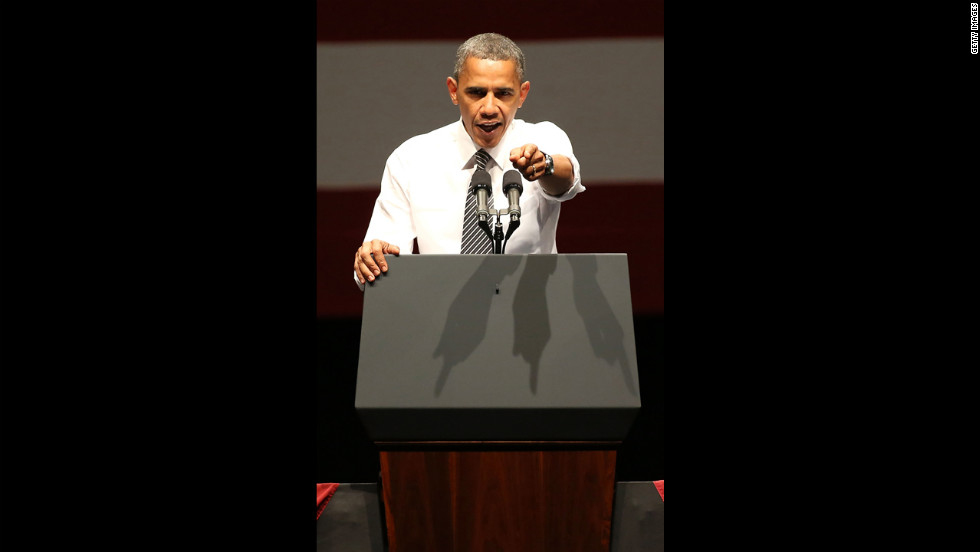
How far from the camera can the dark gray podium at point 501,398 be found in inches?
60.0

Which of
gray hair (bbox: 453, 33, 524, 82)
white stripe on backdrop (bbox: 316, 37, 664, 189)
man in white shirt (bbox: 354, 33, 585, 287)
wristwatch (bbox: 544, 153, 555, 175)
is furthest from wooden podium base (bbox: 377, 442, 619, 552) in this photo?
→ white stripe on backdrop (bbox: 316, 37, 664, 189)

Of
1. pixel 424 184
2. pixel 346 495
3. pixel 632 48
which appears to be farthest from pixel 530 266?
pixel 632 48

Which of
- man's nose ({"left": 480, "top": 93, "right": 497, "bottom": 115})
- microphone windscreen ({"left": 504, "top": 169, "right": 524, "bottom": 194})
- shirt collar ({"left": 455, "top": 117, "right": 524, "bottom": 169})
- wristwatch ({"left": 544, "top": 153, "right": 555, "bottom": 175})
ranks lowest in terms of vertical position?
microphone windscreen ({"left": 504, "top": 169, "right": 524, "bottom": 194})

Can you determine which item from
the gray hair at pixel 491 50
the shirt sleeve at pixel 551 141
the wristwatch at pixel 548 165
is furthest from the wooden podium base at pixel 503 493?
the gray hair at pixel 491 50

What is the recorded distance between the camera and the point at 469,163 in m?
2.32

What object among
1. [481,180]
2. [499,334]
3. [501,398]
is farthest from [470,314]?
[481,180]

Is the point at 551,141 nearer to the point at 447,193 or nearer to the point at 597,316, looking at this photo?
the point at 447,193

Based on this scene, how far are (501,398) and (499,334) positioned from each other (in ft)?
0.48

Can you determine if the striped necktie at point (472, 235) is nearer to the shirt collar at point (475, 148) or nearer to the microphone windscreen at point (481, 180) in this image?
the shirt collar at point (475, 148)

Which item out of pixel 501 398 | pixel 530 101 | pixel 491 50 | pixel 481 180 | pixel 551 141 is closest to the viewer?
pixel 501 398

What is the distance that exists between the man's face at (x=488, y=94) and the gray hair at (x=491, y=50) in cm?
2

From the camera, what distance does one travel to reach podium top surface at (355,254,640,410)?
152 cm

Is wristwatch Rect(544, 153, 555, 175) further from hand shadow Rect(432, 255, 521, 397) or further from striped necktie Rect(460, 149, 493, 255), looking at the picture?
striped necktie Rect(460, 149, 493, 255)

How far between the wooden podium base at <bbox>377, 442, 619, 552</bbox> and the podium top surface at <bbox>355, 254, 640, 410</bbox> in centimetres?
12
